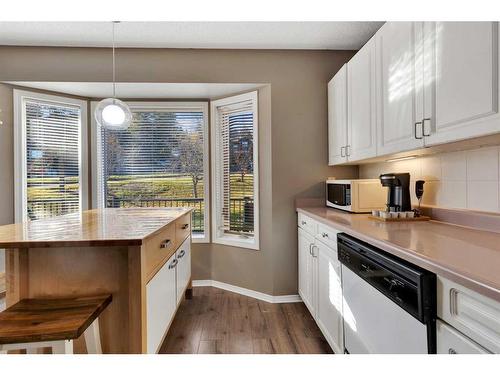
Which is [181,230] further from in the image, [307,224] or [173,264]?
[307,224]

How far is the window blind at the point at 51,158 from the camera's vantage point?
9.76 feet

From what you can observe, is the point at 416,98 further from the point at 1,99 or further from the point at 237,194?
the point at 1,99

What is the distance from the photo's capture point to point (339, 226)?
166cm

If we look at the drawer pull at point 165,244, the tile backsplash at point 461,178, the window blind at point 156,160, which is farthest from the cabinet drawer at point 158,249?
the tile backsplash at point 461,178

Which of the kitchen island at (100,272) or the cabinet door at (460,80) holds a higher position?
the cabinet door at (460,80)

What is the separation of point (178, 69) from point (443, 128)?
7.82ft

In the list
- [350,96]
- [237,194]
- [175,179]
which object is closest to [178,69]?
[175,179]

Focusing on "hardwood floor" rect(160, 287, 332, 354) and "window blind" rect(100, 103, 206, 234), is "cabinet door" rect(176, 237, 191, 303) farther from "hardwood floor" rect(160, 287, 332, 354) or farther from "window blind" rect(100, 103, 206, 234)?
"window blind" rect(100, 103, 206, 234)

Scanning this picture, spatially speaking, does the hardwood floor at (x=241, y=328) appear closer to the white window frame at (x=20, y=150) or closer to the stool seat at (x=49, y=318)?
the stool seat at (x=49, y=318)

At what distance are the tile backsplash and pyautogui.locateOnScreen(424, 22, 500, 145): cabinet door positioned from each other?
356 mm

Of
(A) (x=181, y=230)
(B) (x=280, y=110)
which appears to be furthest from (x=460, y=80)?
(A) (x=181, y=230)

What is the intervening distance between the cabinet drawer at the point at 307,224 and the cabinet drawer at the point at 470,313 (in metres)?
1.32

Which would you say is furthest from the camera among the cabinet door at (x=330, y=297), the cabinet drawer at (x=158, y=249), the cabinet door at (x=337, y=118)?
the cabinet door at (x=337, y=118)

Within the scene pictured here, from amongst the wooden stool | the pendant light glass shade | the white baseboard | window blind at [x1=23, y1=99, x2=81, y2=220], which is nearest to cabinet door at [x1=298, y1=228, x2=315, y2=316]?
the white baseboard
